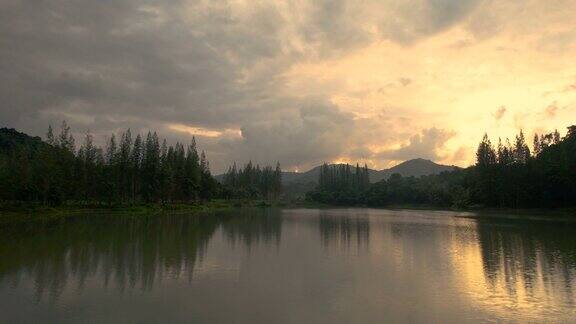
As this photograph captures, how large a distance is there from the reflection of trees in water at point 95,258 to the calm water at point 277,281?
0.06 m

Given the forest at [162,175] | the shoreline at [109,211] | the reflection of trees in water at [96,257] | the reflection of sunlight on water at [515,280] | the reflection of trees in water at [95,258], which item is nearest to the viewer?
the reflection of sunlight on water at [515,280]

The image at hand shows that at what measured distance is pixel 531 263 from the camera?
2222cm

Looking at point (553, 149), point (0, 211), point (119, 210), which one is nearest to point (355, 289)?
point (0, 211)

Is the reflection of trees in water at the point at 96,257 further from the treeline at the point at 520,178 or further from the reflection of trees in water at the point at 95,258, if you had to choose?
the treeline at the point at 520,178

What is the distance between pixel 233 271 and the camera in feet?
64.0

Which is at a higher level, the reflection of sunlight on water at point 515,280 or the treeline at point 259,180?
the treeline at point 259,180

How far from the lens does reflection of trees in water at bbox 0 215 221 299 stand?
16.6 metres

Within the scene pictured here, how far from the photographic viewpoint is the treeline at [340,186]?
14838 cm

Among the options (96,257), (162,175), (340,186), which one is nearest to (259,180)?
(340,186)

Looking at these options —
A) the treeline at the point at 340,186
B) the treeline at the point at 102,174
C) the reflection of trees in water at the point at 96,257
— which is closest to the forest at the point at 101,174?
the treeline at the point at 102,174

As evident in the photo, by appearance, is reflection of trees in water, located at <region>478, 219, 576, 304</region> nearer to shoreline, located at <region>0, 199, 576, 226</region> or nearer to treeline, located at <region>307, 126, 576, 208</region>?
shoreline, located at <region>0, 199, 576, 226</region>

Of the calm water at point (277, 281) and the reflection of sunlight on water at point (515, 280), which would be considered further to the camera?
the reflection of sunlight on water at point (515, 280)

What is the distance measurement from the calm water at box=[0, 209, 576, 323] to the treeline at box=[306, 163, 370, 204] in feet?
387

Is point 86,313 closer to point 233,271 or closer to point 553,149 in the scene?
point 233,271
